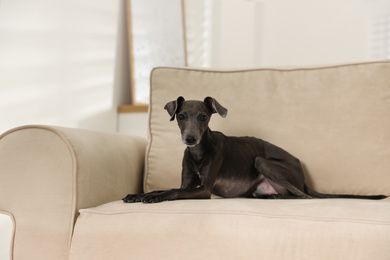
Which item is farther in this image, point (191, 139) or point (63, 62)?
point (63, 62)

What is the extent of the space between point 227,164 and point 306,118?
1.38ft

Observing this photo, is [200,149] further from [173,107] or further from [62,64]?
[62,64]

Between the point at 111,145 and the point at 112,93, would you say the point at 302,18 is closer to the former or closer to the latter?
the point at 112,93

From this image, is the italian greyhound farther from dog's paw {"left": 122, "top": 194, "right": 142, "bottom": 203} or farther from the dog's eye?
dog's paw {"left": 122, "top": 194, "right": 142, "bottom": 203}

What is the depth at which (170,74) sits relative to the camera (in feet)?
6.86

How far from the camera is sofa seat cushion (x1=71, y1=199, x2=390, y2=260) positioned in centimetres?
115

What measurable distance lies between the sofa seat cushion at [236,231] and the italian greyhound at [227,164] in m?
0.30

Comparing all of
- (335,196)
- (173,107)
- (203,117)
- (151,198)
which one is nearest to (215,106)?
(203,117)

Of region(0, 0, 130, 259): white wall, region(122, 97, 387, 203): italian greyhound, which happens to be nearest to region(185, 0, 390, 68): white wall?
region(0, 0, 130, 259): white wall

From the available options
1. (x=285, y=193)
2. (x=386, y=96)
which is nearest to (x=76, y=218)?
(x=285, y=193)

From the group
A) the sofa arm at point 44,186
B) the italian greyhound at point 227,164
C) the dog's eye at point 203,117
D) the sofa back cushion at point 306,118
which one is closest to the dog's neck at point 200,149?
the italian greyhound at point 227,164

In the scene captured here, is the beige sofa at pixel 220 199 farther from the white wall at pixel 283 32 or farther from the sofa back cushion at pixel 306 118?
the white wall at pixel 283 32

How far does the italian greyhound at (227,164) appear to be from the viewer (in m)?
1.68

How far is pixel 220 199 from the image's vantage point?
4.99 feet
